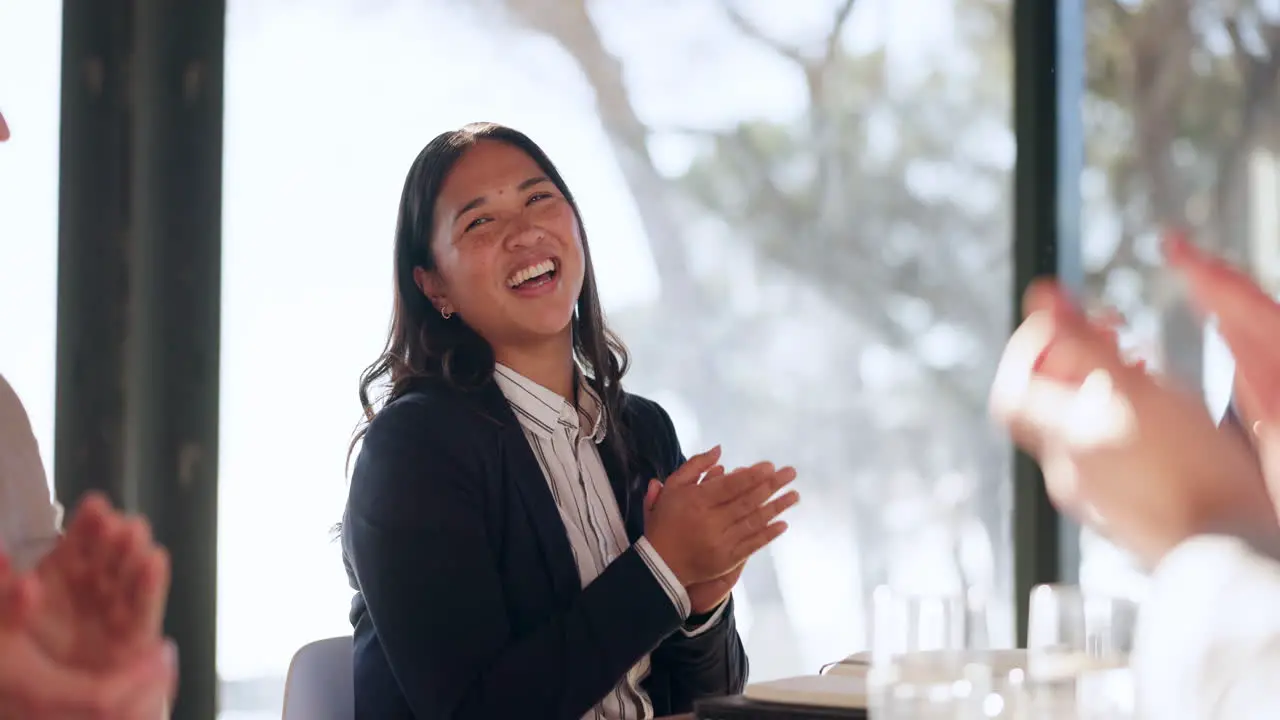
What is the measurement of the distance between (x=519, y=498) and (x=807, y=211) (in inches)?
70.4

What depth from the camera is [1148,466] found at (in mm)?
518

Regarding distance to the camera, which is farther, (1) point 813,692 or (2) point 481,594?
(2) point 481,594

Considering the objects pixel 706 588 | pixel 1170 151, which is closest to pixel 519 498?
pixel 706 588

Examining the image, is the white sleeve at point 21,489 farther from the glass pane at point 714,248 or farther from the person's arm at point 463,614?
the glass pane at point 714,248

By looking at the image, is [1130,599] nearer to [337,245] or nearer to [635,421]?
[635,421]

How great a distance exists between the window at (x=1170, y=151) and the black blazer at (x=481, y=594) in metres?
2.04

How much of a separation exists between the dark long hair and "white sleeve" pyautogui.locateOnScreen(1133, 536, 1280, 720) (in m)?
1.32

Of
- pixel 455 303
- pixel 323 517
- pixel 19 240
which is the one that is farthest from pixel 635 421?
pixel 19 240

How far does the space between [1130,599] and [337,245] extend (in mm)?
1947

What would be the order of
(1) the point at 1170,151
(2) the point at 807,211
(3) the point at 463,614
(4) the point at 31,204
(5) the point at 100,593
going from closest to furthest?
(5) the point at 100,593 < (3) the point at 463,614 < (4) the point at 31,204 < (2) the point at 807,211 < (1) the point at 1170,151

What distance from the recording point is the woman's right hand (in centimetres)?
151

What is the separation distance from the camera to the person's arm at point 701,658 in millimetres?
1709

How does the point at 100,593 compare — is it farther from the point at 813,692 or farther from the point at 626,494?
the point at 626,494

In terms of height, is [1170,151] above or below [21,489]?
above
